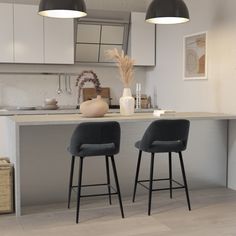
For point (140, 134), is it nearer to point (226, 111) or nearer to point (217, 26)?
point (226, 111)

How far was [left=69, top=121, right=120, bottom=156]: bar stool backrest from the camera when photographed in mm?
3500

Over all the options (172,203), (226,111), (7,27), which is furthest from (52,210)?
(7,27)

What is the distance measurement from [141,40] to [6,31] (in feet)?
6.73

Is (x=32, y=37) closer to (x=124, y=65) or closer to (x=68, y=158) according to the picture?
(x=124, y=65)

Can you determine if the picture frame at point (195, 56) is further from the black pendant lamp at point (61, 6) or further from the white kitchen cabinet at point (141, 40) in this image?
the black pendant lamp at point (61, 6)

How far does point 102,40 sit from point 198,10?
175 cm

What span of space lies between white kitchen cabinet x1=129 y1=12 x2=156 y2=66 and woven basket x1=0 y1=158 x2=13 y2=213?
126 inches

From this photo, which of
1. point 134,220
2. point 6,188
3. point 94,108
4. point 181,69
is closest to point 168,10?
point 94,108

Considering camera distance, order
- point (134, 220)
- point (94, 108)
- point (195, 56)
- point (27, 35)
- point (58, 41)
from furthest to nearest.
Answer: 1. point (58, 41)
2. point (27, 35)
3. point (195, 56)
4. point (94, 108)
5. point (134, 220)

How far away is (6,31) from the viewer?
5.77m

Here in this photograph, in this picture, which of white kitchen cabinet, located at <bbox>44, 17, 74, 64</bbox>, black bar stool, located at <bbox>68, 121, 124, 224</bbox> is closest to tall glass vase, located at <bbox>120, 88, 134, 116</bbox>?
black bar stool, located at <bbox>68, 121, 124, 224</bbox>

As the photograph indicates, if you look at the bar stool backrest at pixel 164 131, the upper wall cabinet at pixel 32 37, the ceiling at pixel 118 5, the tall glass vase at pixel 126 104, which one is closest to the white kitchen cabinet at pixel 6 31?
the upper wall cabinet at pixel 32 37

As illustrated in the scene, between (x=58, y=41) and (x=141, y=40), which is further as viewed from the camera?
(x=141, y=40)

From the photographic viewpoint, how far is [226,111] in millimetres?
4742
